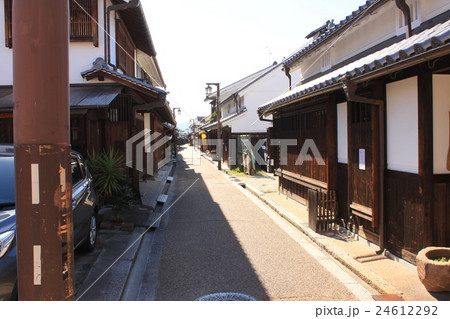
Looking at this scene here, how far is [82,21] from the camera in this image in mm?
10906

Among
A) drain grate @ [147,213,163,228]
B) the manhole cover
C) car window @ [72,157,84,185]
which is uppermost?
car window @ [72,157,84,185]

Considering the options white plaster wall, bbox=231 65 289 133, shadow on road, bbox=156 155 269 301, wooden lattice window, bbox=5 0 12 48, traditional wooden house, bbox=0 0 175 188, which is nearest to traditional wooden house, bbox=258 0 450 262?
shadow on road, bbox=156 155 269 301

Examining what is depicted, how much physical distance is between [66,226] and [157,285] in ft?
11.0

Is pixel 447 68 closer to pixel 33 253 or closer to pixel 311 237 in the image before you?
pixel 311 237

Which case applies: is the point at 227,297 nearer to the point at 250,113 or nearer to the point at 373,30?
the point at 373,30

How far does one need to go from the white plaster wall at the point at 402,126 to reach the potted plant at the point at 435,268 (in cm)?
122

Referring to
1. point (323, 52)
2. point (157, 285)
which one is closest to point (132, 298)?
A: point (157, 285)

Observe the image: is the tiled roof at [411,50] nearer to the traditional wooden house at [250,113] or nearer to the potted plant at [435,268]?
the potted plant at [435,268]

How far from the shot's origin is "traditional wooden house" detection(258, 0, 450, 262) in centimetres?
495

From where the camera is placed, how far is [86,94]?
9.65 metres

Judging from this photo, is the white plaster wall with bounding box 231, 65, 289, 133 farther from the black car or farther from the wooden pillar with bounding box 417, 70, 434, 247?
the wooden pillar with bounding box 417, 70, 434, 247

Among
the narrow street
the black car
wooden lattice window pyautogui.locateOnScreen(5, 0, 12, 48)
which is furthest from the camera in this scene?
wooden lattice window pyautogui.locateOnScreen(5, 0, 12, 48)

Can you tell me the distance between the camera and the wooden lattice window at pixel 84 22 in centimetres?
1076

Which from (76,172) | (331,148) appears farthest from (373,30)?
(76,172)
